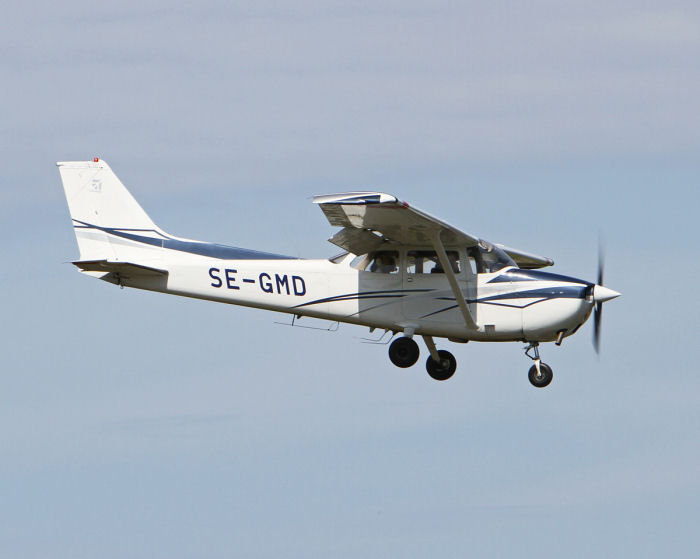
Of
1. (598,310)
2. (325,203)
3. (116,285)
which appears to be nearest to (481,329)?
(598,310)

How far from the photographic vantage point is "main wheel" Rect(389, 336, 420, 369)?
20.5m

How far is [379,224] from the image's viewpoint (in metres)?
19.1

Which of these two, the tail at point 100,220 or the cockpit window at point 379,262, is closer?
the cockpit window at point 379,262

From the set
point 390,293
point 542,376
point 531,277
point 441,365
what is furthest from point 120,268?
point 542,376

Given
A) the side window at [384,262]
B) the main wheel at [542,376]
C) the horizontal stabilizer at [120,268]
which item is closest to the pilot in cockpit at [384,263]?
the side window at [384,262]

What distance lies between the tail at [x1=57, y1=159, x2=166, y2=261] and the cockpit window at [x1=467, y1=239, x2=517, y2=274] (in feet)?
19.3

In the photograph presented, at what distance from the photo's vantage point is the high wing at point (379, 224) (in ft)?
56.6

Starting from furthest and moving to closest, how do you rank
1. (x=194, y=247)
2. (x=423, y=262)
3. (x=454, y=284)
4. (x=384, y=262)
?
(x=194, y=247)
(x=384, y=262)
(x=423, y=262)
(x=454, y=284)

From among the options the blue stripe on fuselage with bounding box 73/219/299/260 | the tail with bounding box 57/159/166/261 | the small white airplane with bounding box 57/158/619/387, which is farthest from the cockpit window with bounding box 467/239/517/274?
the tail with bounding box 57/159/166/261

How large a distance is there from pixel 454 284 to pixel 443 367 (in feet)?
6.86

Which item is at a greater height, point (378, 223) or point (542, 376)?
point (378, 223)

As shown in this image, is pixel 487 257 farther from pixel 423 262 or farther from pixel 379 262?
pixel 379 262

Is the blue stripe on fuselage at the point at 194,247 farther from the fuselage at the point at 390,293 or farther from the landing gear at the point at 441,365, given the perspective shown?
the landing gear at the point at 441,365

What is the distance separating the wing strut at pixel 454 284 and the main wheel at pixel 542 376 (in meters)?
1.23
